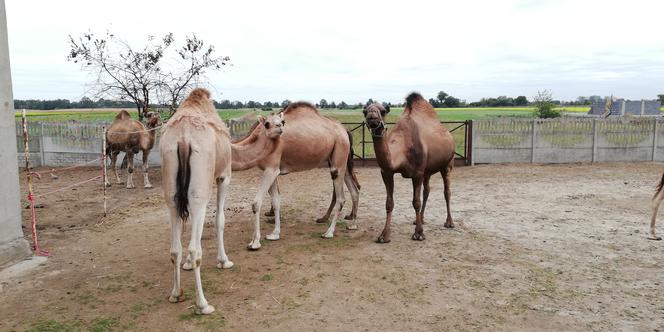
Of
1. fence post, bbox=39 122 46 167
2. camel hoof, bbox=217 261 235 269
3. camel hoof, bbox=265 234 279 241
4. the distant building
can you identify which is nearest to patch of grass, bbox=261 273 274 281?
camel hoof, bbox=217 261 235 269

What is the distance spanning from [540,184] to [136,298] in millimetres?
10521

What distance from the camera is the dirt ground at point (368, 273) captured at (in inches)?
178

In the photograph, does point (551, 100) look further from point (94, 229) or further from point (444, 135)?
point (94, 229)

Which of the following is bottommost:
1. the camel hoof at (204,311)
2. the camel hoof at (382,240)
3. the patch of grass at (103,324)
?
the patch of grass at (103,324)

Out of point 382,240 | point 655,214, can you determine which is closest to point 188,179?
point 382,240

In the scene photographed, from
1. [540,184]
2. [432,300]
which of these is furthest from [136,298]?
[540,184]

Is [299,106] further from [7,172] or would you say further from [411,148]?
[7,172]

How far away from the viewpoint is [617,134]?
53.6 ft

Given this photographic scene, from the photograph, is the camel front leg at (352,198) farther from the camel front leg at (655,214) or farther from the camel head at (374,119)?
the camel front leg at (655,214)

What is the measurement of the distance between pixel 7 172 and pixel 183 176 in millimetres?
3145

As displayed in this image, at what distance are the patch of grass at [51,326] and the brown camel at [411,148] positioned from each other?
4197 mm

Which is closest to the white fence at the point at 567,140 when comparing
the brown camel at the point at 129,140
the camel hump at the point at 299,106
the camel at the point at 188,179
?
the camel hump at the point at 299,106

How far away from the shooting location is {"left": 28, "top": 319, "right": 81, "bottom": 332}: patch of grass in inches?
168

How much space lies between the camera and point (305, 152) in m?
7.34
